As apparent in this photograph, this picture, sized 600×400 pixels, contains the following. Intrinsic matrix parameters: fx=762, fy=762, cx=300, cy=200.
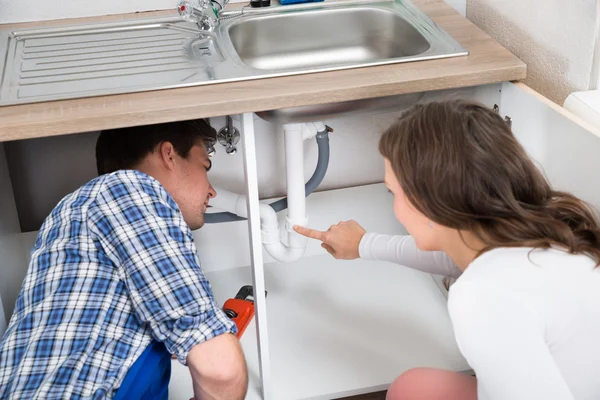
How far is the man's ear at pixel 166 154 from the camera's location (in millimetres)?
1608

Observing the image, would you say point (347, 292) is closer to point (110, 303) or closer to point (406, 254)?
point (406, 254)

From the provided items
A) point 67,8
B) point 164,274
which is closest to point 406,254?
point 164,274

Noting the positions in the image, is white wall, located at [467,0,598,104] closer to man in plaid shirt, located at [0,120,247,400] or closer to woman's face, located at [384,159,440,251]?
woman's face, located at [384,159,440,251]

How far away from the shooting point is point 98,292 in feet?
4.01

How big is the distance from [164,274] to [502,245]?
0.53 m

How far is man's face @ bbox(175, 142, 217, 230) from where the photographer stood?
168 centimetres

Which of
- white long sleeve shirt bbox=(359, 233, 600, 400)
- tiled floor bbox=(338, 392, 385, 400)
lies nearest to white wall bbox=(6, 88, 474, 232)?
tiled floor bbox=(338, 392, 385, 400)

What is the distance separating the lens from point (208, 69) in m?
1.64

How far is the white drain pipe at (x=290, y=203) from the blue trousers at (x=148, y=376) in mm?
595

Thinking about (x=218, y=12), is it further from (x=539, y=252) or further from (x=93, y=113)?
(x=539, y=252)

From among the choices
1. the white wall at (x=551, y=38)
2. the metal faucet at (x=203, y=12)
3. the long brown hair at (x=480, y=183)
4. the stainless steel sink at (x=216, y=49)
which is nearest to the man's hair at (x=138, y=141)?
the stainless steel sink at (x=216, y=49)

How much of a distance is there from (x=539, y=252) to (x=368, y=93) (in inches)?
21.2

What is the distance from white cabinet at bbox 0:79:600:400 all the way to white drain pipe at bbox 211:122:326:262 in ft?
0.23

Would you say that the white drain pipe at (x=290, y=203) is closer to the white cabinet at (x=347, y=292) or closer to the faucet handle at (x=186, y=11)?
the white cabinet at (x=347, y=292)
